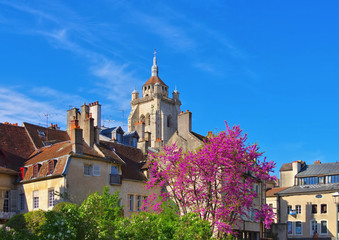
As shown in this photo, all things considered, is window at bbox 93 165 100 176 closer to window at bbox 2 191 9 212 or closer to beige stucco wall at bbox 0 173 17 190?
beige stucco wall at bbox 0 173 17 190

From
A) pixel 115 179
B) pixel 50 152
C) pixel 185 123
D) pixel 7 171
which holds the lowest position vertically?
pixel 115 179

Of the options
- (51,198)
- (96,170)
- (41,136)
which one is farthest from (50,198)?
(41,136)

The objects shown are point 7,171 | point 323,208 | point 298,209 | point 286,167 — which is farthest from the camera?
point 286,167

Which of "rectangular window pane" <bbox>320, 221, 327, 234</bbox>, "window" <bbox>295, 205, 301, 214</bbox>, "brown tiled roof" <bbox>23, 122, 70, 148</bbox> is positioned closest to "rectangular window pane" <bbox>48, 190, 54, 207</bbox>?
"brown tiled roof" <bbox>23, 122, 70, 148</bbox>

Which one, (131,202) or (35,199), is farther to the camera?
(131,202)

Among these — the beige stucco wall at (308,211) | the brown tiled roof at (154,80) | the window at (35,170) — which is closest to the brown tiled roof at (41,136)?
the window at (35,170)

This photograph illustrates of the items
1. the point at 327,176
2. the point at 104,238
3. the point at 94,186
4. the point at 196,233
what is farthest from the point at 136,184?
the point at 327,176

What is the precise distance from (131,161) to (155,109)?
7437 centimetres

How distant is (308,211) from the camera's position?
58156mm

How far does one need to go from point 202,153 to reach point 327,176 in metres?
29.4

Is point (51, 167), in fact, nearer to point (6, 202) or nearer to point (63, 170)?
point (63, 170)

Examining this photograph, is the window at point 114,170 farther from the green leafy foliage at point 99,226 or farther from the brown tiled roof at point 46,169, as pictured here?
the green leafy foliage at point 99,226

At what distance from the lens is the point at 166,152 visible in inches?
1481

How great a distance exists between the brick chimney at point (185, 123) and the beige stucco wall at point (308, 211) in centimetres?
2051
